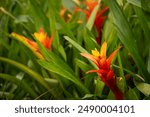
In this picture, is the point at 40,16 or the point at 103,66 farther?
the point at 40,16

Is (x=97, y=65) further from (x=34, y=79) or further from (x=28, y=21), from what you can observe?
(x=28, y=21)

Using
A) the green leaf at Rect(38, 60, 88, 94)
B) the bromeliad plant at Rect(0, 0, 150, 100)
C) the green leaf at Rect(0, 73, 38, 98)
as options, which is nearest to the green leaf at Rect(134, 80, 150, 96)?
the bromeliad plant at Rect(0, 0, 150, 100)

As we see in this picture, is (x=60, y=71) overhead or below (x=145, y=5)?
below

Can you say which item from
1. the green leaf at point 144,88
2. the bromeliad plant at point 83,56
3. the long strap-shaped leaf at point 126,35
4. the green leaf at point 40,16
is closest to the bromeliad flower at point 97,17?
the bromeliad plant at point 83,56

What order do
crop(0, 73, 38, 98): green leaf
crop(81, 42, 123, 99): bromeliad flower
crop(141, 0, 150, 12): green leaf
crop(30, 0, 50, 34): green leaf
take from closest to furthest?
crop(81, 42, 123, 99): bromeliad flower
crop(141, 0, 150, 12): green leaf
crop(0, 73, 38, 98): green leaf
crop(30, 0, 50, 34): green leaf

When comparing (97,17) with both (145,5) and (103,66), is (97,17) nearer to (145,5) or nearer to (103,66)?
(145,5)

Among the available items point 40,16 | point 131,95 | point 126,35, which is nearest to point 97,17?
point 40,16

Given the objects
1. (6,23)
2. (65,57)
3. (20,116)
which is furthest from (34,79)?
(6,23)

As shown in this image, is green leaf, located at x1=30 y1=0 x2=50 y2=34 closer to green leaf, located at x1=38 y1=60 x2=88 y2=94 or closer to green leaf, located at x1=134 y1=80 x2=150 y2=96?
green leaf, located at x1=38 y1=60 x2=88 y2=94
